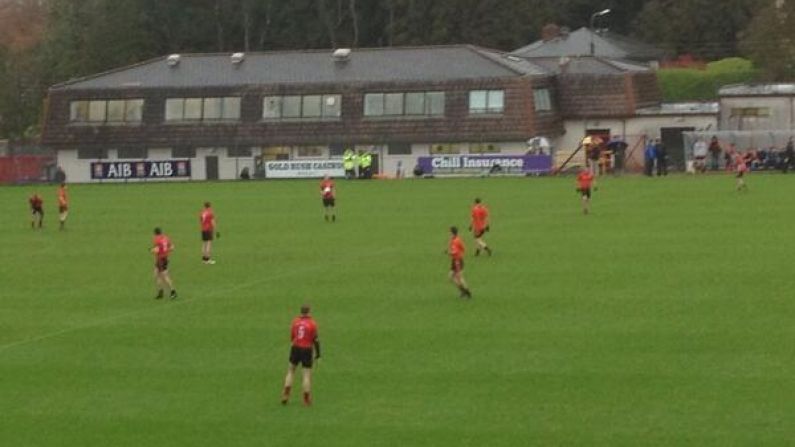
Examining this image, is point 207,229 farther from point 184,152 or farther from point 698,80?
point 698,80

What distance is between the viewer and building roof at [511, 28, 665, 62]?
127 m

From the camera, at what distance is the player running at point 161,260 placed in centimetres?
4378

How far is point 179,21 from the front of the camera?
143125 mm

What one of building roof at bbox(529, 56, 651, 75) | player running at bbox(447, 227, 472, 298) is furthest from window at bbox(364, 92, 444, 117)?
player running at bbox(447, 227, 472, 298)

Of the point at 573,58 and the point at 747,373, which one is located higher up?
the point at 573,58

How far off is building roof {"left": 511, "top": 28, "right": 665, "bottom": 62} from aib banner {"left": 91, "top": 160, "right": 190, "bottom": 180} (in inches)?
1209

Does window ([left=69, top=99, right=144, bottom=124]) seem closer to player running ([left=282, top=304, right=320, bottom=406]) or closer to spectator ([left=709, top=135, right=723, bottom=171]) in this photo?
spectator ([left=709, top=135, right=723, bottom=171])

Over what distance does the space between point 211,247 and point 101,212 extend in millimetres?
19158

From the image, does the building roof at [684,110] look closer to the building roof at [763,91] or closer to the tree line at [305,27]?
the building roof at [763,91]

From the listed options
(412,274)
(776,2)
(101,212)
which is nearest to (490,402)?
(412,274)

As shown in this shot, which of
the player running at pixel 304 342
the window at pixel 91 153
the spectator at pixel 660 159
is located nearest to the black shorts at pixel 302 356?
the player running at pixel 304 342

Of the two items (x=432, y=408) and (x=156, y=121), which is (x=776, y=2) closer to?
(x=156, y=121)

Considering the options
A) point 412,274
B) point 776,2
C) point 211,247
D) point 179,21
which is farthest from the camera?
point 179,21

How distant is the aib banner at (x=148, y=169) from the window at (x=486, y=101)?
17269 mm
